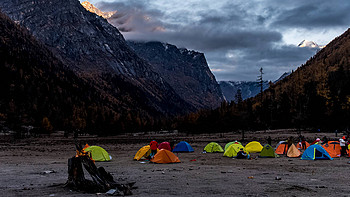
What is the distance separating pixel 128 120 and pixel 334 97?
101 m

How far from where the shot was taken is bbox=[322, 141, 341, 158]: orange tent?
106ft

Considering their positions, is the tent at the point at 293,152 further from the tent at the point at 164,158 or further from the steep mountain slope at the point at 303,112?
the steep mountain slope at the point at 303,112

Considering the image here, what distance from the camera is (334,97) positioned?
86.9 meters

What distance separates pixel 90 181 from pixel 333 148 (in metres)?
26.9

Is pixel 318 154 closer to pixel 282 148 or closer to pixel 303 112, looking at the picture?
pixel 282 148

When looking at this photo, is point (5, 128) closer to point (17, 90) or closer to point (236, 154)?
point (17, 90)

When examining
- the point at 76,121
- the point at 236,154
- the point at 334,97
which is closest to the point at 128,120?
the point at 76,121

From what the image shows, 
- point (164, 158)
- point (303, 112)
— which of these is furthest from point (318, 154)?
point (303, 112)

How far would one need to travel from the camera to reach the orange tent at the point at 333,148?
32344mm

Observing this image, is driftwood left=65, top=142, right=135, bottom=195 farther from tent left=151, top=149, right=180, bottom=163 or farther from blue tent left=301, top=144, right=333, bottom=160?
blue tent left=301, top=144, right=333, bottom=160

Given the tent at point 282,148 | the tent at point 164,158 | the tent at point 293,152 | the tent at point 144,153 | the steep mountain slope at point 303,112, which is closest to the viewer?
the tent at point 164,158

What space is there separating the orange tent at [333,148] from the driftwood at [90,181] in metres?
24.9

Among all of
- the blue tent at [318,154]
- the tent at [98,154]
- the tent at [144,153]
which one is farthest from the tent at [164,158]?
the blue tent at [318,154]

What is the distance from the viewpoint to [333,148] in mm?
32625
